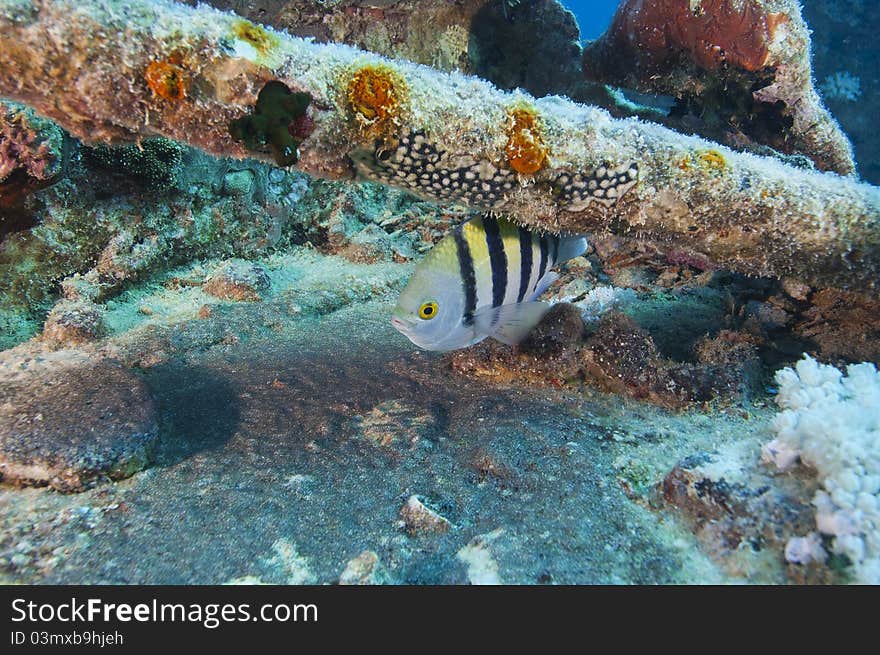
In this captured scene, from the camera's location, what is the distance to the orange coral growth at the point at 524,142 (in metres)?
2.19

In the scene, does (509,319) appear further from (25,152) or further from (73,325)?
(25,152)

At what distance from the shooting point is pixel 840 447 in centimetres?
177

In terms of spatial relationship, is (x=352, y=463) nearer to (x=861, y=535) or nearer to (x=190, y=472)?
(x=190, y=472)

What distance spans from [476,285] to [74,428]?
2.10m

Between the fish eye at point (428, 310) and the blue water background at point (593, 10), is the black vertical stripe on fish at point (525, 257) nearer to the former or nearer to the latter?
the fish eye at point (428, 310)

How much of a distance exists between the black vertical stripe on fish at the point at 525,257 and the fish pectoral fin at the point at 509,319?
125 millimetres

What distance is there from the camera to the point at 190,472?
2357 millimetres

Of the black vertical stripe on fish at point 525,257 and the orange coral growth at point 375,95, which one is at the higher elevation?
the orange coral growth at point 375,95

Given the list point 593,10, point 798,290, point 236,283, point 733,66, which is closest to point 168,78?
point 236,283

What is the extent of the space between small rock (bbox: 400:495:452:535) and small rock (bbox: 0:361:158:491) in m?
1.36

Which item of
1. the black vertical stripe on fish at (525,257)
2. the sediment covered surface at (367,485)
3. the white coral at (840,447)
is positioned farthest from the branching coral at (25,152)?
the white coral at (840,447)

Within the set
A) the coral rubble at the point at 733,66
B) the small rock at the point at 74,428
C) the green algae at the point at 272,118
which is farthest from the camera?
the coral rubble at the point at 733,66
